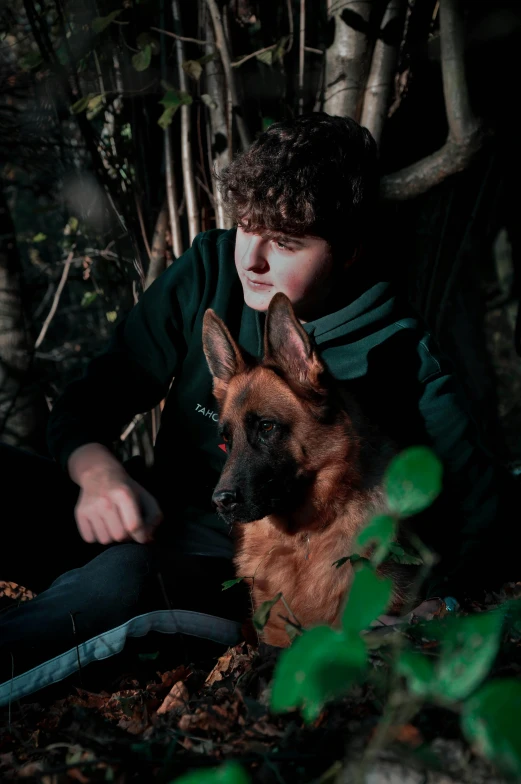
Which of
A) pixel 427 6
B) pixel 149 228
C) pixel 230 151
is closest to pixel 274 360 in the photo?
pixel 230 151

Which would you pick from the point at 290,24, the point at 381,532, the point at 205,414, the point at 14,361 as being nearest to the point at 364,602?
the point at 381,532

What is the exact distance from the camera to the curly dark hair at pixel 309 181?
8.90 feet

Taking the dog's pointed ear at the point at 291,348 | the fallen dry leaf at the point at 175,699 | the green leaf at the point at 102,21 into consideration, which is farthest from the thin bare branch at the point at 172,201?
the fallen dry leaf at the point at 175,699

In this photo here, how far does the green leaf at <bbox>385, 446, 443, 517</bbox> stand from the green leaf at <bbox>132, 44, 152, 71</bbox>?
3431 mm

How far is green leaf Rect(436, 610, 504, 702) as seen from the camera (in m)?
0.87

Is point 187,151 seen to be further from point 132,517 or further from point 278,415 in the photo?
point 132,517

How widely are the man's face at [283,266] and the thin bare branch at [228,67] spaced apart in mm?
1320

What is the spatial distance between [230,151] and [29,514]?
7.51 ft

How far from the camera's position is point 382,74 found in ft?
12.6

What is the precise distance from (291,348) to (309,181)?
0.65m

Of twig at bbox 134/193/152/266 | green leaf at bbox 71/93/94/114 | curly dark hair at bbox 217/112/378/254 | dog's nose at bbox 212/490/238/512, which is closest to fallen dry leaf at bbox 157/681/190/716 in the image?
dog's nose at bbox 212/490/238/512

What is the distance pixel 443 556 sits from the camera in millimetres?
3170

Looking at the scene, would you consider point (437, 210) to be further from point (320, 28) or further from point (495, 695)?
point (495, 695)

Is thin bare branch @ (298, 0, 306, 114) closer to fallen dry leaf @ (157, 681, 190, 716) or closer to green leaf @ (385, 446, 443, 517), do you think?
fallen dry leaf @ (157, 681, 190, 716)
